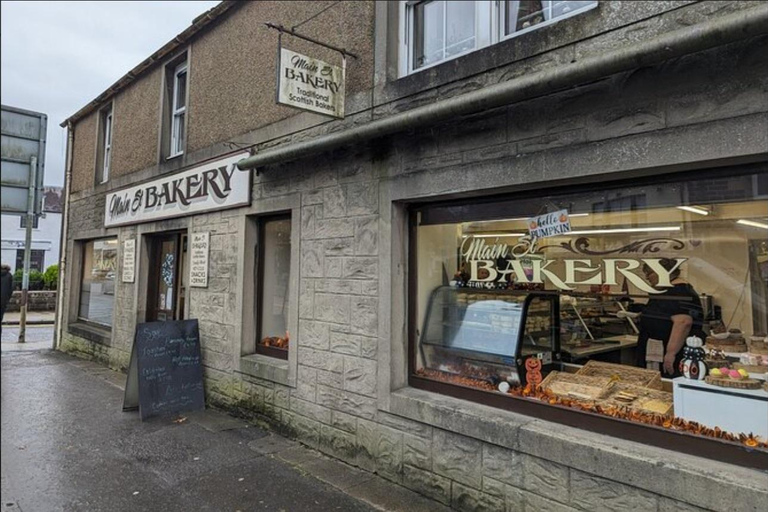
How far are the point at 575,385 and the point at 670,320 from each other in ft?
2.77

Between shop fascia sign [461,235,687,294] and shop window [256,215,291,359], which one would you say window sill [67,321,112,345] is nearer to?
shop window [256,215,291,359]

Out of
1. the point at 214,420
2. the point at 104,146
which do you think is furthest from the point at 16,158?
the point at 104,146

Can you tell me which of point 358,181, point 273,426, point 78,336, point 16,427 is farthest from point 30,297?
point 358,181

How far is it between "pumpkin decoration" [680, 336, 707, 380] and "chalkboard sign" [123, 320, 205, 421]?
18.6 ft

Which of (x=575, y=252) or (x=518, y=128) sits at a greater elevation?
(x=518, y=128)

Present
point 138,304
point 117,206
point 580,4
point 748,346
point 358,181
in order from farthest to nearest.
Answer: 1. point 117,206
2. point 138,304
3. point 358,181
4. point 580,4
5. point 748,346

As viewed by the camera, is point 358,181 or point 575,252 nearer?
point 575,252

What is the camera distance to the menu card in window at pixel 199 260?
696cm

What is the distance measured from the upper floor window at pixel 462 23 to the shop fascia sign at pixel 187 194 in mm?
2708

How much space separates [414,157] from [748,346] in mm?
2822

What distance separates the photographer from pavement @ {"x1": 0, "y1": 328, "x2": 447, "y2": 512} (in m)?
3.95

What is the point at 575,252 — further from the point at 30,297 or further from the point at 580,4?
the point at 30,297

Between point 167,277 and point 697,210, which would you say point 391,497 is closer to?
point 697,210

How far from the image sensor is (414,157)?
14.4 feet
